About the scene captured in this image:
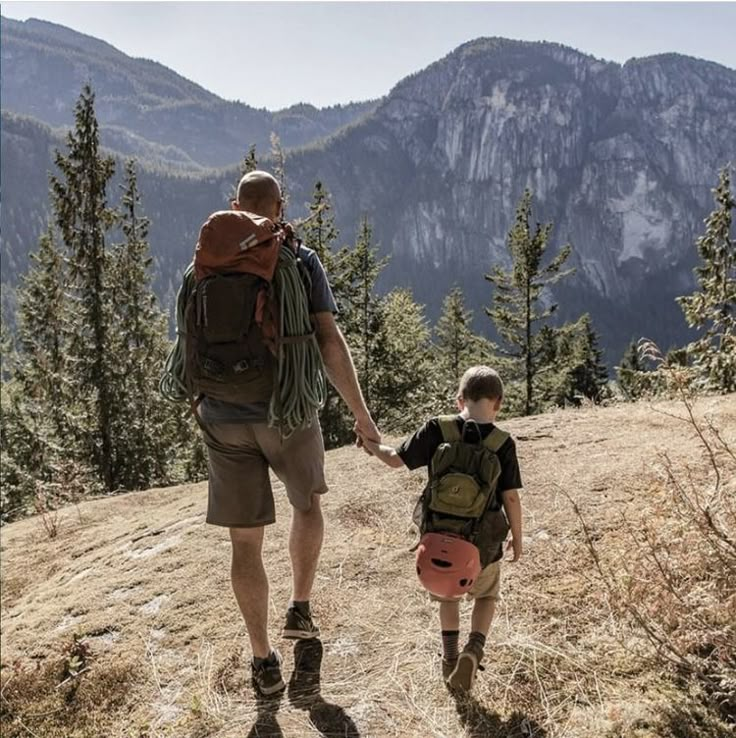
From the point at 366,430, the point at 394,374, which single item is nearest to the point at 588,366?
the point at 394,374

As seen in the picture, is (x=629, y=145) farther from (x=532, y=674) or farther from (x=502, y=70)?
(x=532, y=674)

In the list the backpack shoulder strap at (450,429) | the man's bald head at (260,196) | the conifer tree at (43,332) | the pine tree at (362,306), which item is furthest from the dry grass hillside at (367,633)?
the conifer tree at (43,332)

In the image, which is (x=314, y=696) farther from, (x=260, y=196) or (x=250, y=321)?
(x=260, y=196)

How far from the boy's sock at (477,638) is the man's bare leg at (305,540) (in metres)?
0.78

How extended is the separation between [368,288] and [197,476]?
26.1 ft

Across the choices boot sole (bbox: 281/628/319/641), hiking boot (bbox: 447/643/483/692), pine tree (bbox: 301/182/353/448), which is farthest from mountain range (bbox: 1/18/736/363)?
hiking boot (bbox: 447/643/483/692)

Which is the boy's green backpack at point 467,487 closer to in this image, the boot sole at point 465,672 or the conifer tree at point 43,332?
the boot sole at point 465,672

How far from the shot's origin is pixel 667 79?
181m

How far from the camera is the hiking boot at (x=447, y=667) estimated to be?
2.91 meters

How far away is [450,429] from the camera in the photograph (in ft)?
9.19

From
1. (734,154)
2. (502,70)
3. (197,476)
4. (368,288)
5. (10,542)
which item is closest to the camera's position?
(10,542)

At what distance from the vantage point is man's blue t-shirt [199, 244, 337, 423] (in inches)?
110

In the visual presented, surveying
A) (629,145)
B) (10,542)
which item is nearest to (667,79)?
(629,145)

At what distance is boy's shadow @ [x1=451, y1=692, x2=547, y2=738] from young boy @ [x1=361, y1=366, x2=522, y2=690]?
0.26ft
